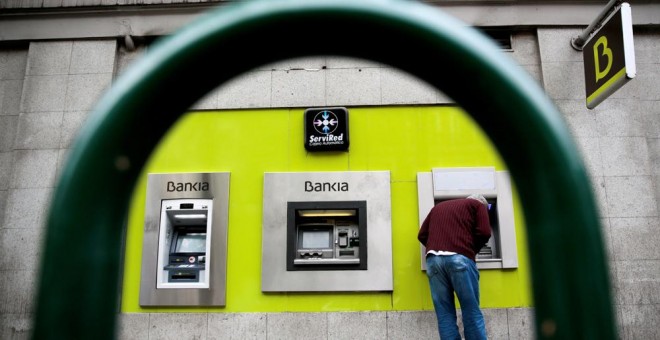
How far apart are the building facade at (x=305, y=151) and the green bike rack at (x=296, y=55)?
486 centimetres

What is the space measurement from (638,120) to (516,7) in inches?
73.9

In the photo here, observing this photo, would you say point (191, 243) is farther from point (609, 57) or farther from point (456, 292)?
point (609, 57)

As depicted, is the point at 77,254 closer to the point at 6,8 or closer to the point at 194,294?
the point at 194,294

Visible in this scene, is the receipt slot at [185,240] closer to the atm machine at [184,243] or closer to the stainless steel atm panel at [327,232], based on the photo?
the atm machine at [184,243]

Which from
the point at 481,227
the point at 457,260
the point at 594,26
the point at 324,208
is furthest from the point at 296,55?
the point at 594,26

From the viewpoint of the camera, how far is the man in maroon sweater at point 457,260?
182 inches

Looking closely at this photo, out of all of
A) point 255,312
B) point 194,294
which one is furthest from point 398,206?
point 194,294

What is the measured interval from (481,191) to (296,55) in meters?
5.12

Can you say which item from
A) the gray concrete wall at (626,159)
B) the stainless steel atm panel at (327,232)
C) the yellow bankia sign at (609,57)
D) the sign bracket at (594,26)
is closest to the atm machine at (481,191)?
the stainless steel atm panel at (327,232)

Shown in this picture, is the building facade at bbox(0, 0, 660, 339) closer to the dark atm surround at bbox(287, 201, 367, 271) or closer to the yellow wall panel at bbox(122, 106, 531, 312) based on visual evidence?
the yellow wall panel at bbox(122, 106, 531, 312)

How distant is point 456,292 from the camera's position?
185 inches

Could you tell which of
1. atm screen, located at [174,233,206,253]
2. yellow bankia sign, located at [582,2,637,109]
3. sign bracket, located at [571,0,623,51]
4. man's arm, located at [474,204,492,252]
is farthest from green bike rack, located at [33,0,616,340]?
sign bracket, located at [571,0,623,51]

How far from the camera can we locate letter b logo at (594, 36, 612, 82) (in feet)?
16.9

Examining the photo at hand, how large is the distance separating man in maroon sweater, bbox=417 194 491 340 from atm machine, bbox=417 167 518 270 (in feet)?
2.48
